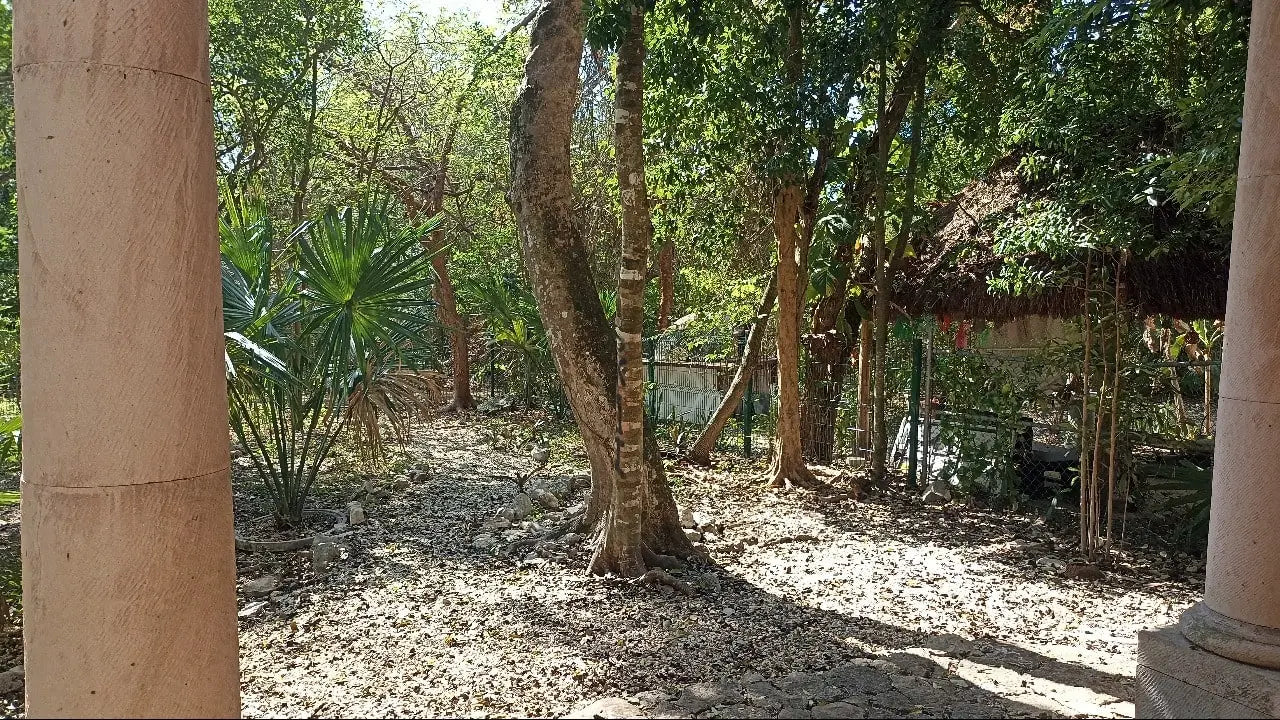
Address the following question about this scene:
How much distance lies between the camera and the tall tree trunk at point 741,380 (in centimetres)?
1050

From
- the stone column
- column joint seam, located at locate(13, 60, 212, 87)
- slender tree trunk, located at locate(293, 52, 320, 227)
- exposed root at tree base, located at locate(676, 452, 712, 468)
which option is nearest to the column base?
the stone column

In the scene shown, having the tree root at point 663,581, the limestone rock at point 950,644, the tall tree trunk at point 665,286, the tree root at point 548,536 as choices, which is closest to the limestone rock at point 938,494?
the tree root at point 548,536

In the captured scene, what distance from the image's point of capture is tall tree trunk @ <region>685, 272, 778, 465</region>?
1050cm

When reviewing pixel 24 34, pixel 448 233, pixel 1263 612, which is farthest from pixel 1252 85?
pixel 448 233

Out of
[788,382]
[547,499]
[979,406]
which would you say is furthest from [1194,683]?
[788,382]

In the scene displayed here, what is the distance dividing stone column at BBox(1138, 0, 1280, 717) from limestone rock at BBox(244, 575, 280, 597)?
5179 millimetres

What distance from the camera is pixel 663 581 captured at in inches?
237

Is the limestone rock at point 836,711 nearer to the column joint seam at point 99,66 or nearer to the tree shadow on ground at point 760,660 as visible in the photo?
the tree shadow on ground at point 760,660

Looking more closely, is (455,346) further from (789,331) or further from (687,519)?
(687,519)

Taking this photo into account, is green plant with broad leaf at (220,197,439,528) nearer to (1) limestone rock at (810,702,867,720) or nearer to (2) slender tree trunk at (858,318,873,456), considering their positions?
(1) limestone rock at (810,702,867,720)

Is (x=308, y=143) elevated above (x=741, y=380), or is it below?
above

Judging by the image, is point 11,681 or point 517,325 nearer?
point 11,681

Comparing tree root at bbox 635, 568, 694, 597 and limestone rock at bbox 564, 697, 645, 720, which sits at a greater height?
limestone rock at bbox 564, 697, 645, 720

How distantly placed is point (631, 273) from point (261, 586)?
3.32 meters
